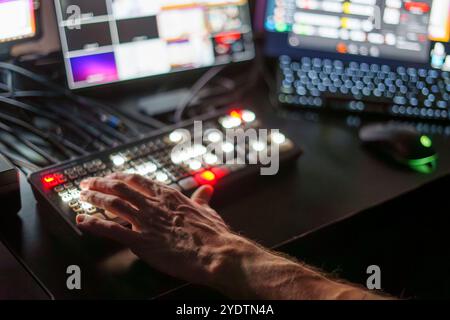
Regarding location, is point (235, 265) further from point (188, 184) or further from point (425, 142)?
point (425, 142)

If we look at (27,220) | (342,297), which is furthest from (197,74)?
(342,297)

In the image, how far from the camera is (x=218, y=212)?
0.92 m

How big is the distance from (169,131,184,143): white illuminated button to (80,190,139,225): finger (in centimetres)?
21

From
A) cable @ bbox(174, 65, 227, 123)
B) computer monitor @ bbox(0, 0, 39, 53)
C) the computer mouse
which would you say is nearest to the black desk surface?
the computer mouse

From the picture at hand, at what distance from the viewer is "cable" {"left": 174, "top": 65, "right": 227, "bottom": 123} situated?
3.91 feet

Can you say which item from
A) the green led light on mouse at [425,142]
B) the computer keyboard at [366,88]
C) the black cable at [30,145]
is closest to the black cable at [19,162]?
Answer: the black cable at [30,145]

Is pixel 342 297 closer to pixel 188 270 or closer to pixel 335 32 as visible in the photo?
pixel 188 270

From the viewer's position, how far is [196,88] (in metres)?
1.26

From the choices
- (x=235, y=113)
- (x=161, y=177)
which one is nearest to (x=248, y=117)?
(x=235, y=113)

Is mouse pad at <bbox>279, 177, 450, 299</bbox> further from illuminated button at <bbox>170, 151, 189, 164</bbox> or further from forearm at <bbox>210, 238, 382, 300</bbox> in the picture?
illuminated button at <bbox>170, 151, 189, 164</bbox>

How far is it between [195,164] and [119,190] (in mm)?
164

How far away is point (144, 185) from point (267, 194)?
22 cm

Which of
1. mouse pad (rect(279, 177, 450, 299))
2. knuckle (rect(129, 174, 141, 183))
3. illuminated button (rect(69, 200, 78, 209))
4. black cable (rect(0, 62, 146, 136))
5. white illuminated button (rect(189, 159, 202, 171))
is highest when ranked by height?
black cable (rect(0, 62, 146, 136))
